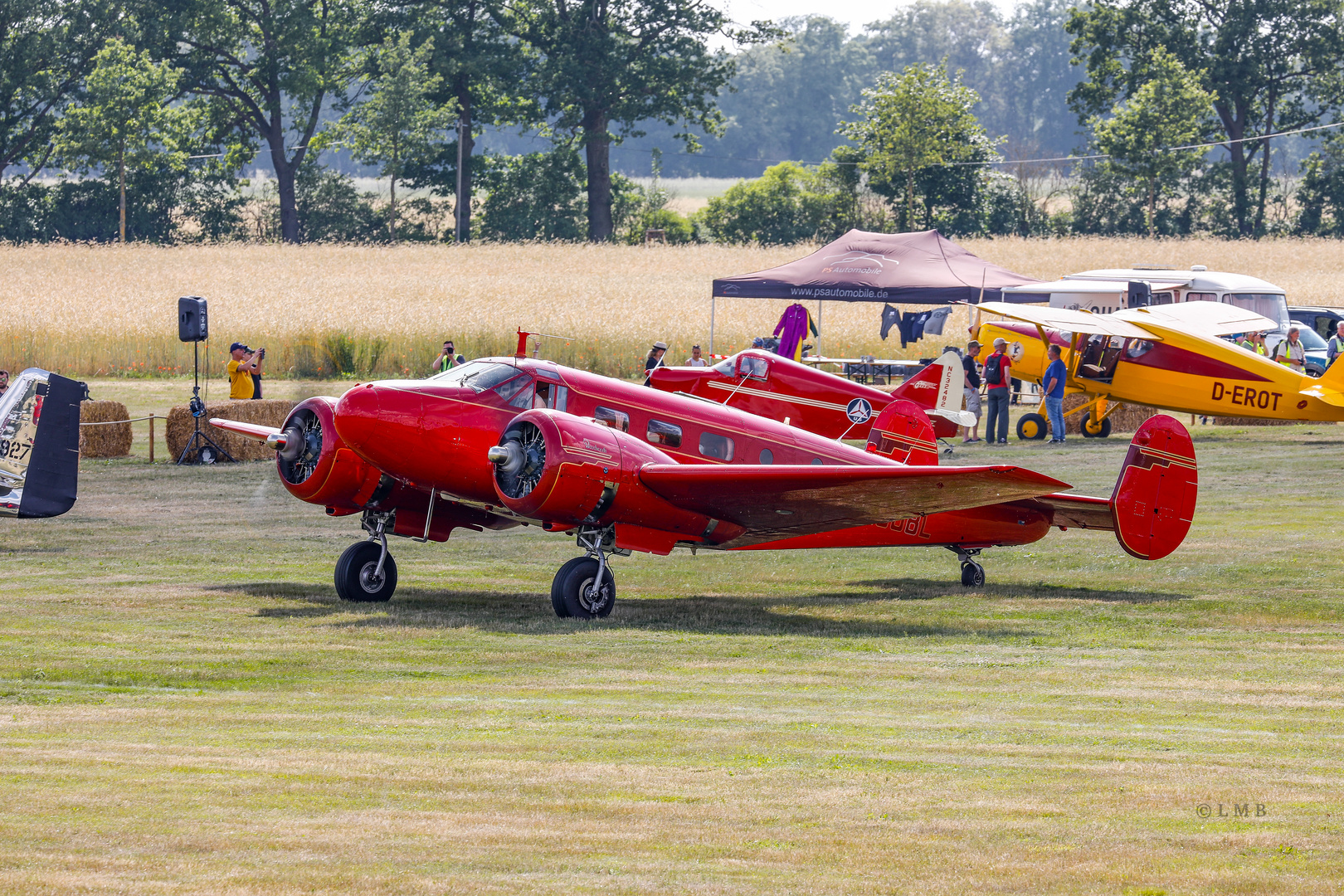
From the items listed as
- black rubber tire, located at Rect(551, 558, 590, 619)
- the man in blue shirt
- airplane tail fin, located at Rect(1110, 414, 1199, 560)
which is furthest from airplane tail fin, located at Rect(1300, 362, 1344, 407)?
black rubber tire, located at Rect(551, 558, 590, 619)

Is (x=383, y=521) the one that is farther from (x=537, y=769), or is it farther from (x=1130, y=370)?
(x=1130, y=370)

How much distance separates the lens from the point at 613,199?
86562mm

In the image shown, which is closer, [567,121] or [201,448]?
[201,448]

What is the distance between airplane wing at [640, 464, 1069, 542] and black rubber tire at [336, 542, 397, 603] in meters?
2.81

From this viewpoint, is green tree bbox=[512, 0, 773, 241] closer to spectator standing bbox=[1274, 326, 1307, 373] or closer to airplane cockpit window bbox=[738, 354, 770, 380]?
spectator standing bbox=[1274, 326, 1307, 373]

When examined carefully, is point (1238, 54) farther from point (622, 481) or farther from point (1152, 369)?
point (622, 481)

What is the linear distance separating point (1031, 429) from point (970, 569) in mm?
15170

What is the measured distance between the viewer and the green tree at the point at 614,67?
79375 mm

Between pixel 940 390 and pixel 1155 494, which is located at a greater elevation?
pixel 940 390

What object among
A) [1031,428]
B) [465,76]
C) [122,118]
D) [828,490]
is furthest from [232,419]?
[465,76]

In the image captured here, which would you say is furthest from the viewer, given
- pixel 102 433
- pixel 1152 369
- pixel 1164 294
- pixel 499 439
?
pixel 1164 294

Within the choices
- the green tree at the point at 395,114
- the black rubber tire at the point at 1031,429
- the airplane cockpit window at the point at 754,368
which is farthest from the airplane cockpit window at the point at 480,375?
the green tree at the point at 395,114

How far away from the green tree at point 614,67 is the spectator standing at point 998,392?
5268 centimetres

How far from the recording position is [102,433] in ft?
83.1
